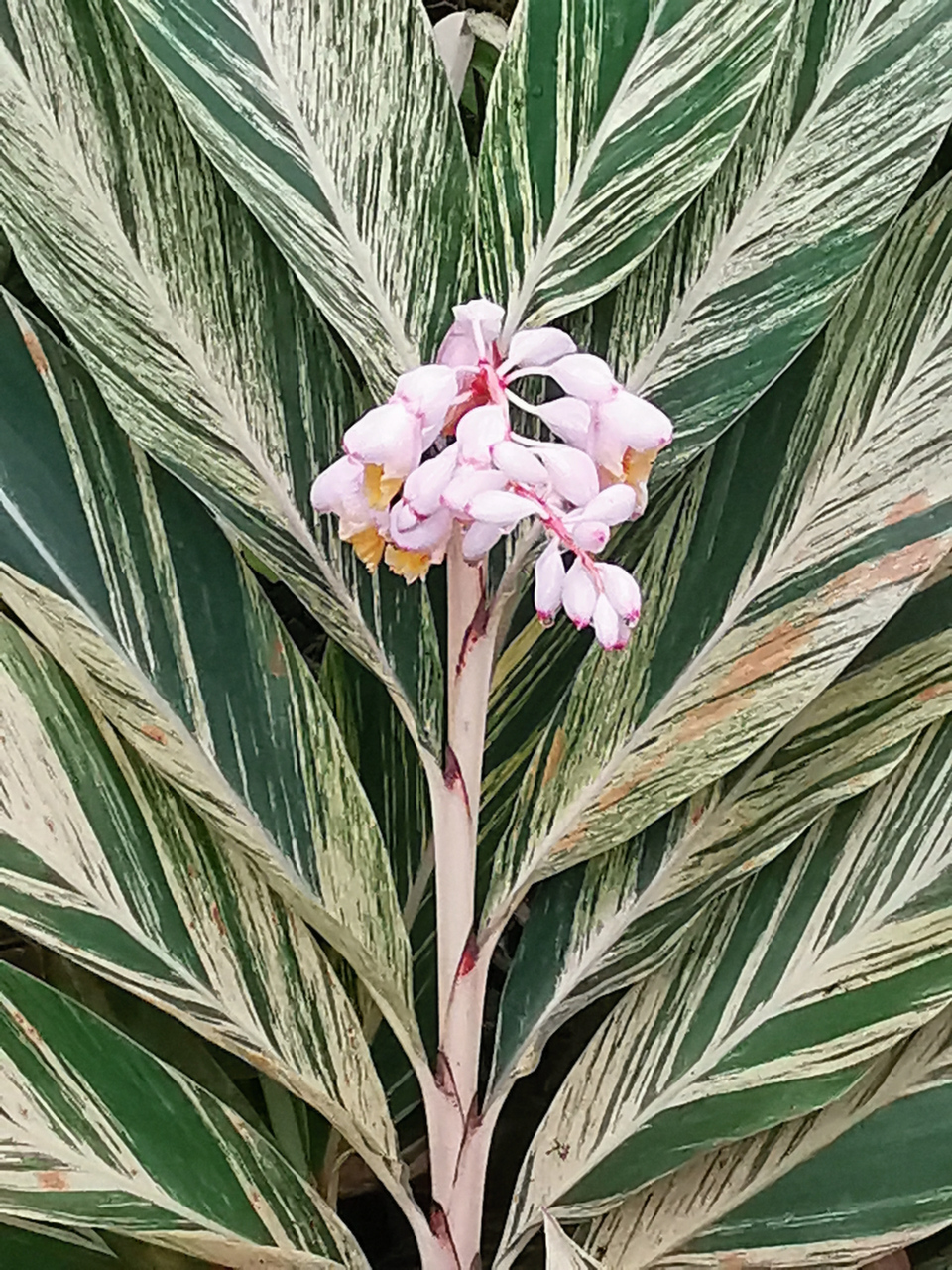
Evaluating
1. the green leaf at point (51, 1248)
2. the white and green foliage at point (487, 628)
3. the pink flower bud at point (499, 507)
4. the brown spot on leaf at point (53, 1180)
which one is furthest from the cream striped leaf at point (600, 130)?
the green leaf at point (51, 1248)

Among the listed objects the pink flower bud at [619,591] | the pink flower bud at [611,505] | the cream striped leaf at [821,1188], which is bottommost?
the cream striped leaf at [821,1188]

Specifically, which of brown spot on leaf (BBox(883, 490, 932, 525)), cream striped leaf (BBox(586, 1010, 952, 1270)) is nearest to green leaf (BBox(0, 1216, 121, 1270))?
cream striped leaf (BBox(586, 1010, 952, 1270))

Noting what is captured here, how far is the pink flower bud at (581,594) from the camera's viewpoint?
0.37m

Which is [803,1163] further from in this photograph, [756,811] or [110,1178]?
[110,1178]

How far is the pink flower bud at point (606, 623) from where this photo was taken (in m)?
0.37

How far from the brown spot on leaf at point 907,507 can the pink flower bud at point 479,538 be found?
0.51 feet

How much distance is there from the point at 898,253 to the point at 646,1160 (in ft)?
1.24

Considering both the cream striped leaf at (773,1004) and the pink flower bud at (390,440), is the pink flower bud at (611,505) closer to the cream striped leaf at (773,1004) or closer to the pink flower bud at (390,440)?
the pink flower bud at (390,440)

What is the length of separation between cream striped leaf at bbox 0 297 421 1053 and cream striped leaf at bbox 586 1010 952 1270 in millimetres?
172

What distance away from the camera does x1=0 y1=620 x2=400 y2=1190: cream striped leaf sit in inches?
17.6

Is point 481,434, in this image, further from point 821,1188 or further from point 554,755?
point 821,1188

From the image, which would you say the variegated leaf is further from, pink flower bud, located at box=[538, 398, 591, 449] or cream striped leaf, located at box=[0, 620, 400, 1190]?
pink flower bud, located at box=[538, 398, 591, 449]

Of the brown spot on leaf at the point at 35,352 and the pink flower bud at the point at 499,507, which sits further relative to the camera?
the brown spot on leaf at the point at 35,352

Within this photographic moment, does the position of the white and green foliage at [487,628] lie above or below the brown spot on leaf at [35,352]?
below
